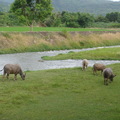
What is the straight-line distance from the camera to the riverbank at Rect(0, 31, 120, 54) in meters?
44.5

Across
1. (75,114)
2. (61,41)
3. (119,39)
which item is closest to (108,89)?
(75,114)

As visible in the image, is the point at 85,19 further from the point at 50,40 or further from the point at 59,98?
the point at 59,98

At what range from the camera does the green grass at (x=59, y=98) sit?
12.3m

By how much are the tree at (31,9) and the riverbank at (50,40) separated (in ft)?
14.0

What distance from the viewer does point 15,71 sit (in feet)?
63.7

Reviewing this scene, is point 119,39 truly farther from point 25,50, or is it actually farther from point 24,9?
point 25,50

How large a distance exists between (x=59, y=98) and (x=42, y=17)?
4032 centimetres

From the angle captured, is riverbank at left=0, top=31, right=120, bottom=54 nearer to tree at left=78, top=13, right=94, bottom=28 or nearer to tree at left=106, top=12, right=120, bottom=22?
tree at left=78, top=13, right=94, bottom=28

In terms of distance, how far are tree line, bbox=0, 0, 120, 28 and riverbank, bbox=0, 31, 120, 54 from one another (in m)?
4.39

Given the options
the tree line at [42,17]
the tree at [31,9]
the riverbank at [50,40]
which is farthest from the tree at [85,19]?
the tree at [31,9]

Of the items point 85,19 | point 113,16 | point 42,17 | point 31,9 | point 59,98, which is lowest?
point 59,98

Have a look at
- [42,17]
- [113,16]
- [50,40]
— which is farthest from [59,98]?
[113,16]

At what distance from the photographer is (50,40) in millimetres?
50562

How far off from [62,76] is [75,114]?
905cm
